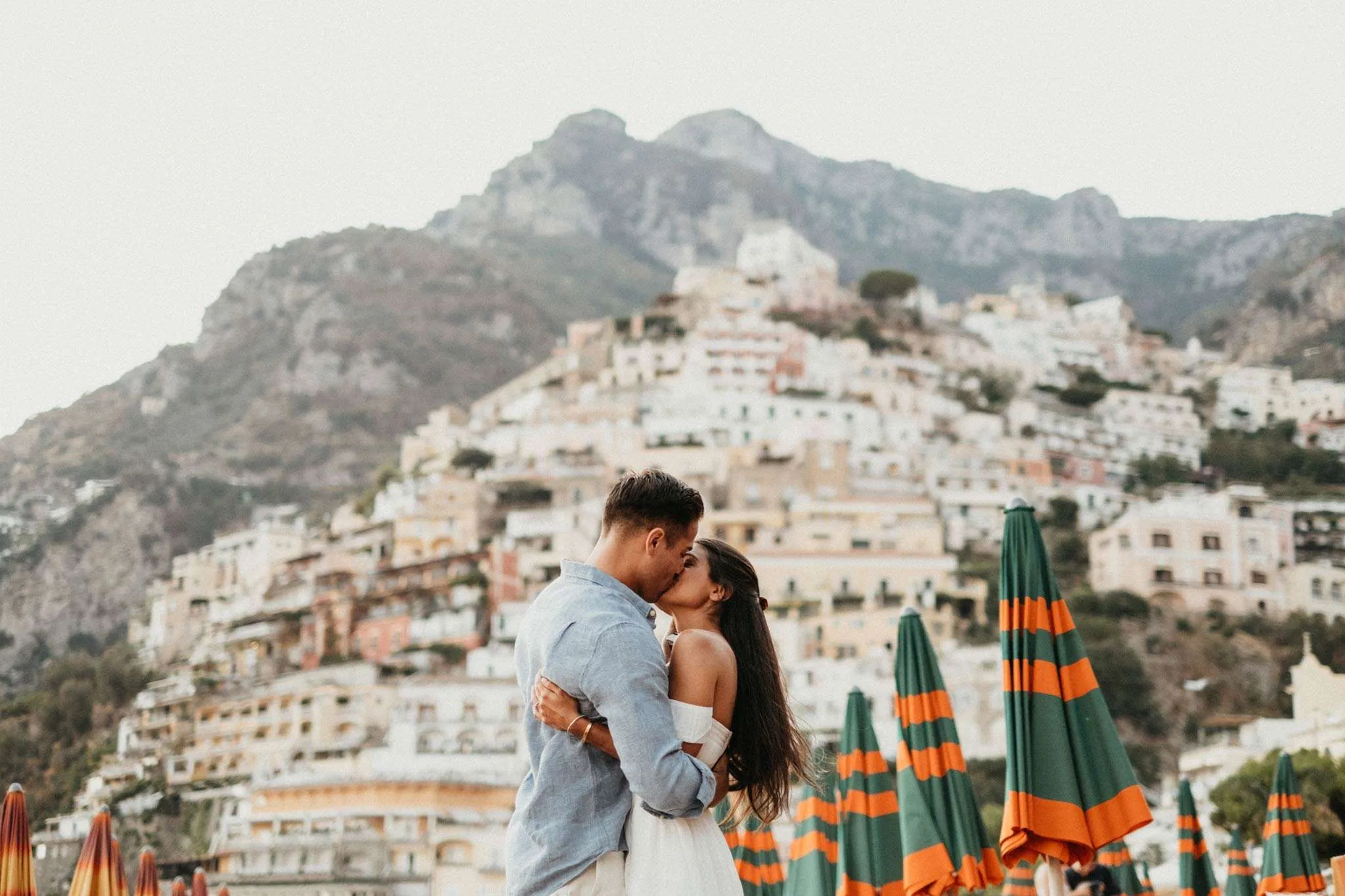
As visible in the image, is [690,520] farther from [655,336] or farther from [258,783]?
[655,336]

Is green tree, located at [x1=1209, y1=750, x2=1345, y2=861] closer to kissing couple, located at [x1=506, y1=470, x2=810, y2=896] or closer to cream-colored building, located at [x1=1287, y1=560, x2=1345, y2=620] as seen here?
kissing couple, located at [x1=506, y1=470, x2=810, y2=896]

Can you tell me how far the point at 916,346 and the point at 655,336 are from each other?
55.2 feet

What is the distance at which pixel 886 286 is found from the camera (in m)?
101

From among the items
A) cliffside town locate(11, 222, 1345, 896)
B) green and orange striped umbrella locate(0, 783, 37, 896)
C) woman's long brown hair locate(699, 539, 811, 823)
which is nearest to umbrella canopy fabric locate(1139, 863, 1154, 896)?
green and orange striped umbrella locate(0, 783, 37, 896)

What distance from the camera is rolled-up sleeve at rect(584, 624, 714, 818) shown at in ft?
11.2

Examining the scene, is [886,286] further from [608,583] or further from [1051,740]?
[608,583]

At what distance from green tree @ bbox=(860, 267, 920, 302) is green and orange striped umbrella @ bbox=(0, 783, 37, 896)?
308ft

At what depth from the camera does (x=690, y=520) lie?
3.73m

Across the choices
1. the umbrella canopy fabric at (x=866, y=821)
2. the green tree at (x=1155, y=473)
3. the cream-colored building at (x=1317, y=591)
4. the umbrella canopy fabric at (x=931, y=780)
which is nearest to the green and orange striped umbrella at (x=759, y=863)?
the umbrella canopy fabric at (x=866, y=821)

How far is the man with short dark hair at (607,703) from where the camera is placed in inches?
136

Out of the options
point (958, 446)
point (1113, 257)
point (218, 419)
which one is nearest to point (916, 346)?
point (958, 446)

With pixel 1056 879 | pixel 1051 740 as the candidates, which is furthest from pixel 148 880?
pixel 1051 740

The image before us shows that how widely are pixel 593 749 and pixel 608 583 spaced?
0.39 metres

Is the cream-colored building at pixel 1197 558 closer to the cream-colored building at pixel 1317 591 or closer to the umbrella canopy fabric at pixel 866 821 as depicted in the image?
Result: the cream-colored building at pixel 1317 591
